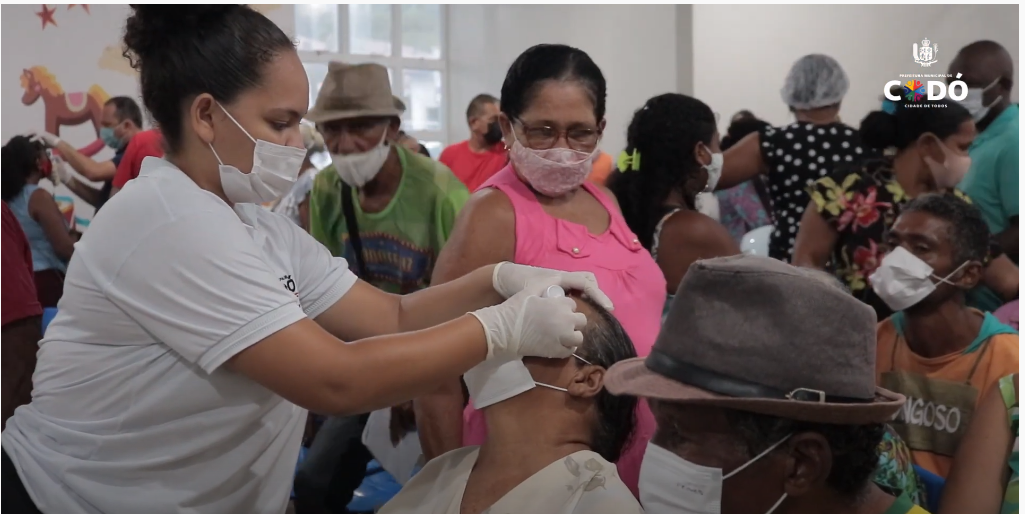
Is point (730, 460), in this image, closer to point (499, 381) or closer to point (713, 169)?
point (499, 381)

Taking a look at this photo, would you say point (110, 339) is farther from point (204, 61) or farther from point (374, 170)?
point (374, 170)

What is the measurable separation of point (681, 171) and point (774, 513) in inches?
61.4

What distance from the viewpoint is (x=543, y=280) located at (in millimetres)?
1646

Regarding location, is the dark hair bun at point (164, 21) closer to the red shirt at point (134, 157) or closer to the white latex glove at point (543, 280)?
the white latex glove at point (543, 280)

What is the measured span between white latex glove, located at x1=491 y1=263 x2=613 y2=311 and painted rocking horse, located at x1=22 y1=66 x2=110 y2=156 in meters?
5.49

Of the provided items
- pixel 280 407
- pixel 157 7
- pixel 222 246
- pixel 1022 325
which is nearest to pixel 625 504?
pixel 280 407

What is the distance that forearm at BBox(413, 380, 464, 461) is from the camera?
198cm

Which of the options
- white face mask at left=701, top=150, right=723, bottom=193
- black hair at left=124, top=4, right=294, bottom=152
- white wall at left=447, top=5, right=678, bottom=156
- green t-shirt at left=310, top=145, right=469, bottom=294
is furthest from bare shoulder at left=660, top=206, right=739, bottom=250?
white wall at left=447, top=5, right=678, bottom=156

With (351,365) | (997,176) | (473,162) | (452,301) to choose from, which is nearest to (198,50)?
(351,365)

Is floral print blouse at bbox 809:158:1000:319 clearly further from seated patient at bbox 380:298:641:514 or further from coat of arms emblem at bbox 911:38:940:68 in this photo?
coat of arms emblem at bbox 911:38:940:68

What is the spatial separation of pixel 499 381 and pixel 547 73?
795mm

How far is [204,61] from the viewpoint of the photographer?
1490mm

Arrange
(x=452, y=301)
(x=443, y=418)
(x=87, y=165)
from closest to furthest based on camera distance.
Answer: (x=452, y=301) < (x=443, y=418) < (x=87, y=165)

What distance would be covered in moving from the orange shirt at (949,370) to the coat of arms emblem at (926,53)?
406cm
